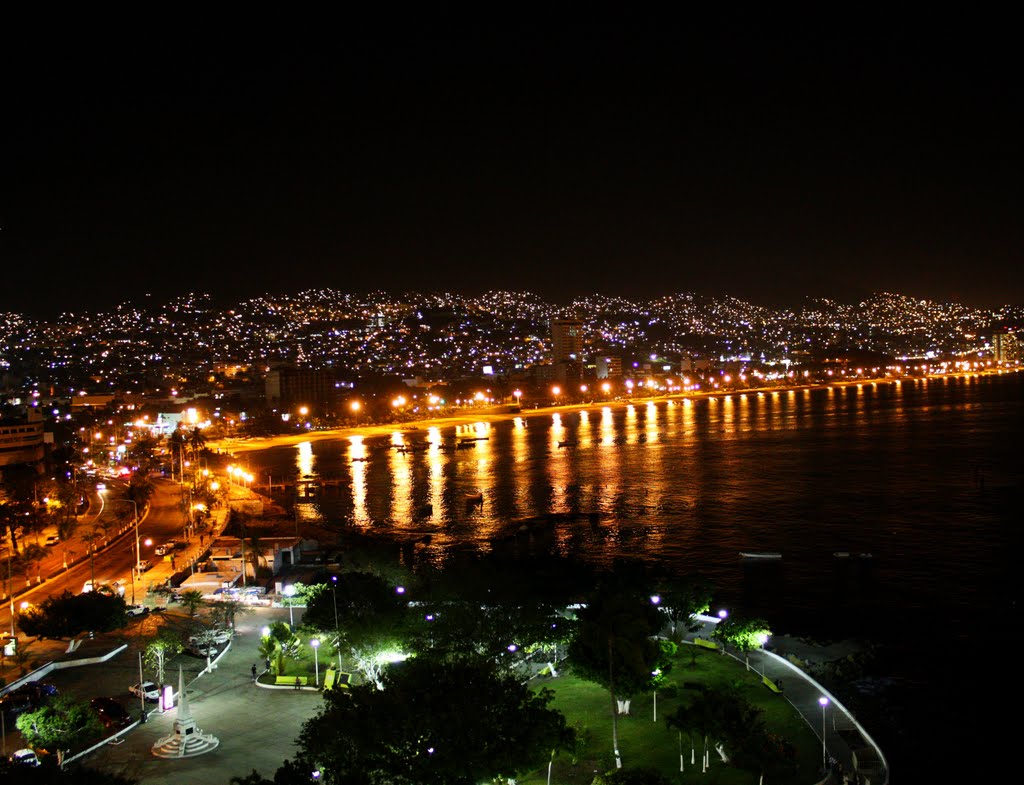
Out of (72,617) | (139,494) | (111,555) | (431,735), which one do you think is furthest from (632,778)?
(139,494)

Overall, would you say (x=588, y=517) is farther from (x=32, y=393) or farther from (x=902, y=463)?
(x=32, y=393)

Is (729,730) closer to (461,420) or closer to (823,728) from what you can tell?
(823,728)

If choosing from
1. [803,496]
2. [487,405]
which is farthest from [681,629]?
[487,405]

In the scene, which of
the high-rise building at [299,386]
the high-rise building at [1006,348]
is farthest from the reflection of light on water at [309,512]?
the high-rise building at [1006,348]

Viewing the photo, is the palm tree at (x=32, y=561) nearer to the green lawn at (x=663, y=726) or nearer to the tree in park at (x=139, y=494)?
the tree in park at (x=139, y=494)

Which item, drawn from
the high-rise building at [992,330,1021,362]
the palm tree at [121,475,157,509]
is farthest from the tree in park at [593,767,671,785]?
the high-rise building at [992,330,1021,362]

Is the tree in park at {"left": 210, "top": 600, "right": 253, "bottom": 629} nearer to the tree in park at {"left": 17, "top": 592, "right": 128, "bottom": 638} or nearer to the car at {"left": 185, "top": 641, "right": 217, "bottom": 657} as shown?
the car at {"left": 185, "top": 641, "right": 217, "bottom": 657}

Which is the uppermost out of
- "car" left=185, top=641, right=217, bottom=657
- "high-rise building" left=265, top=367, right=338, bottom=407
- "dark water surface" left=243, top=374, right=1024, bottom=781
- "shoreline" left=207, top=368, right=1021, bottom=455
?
"high-rise building" left=265, top=367, right=338, bottom=407
